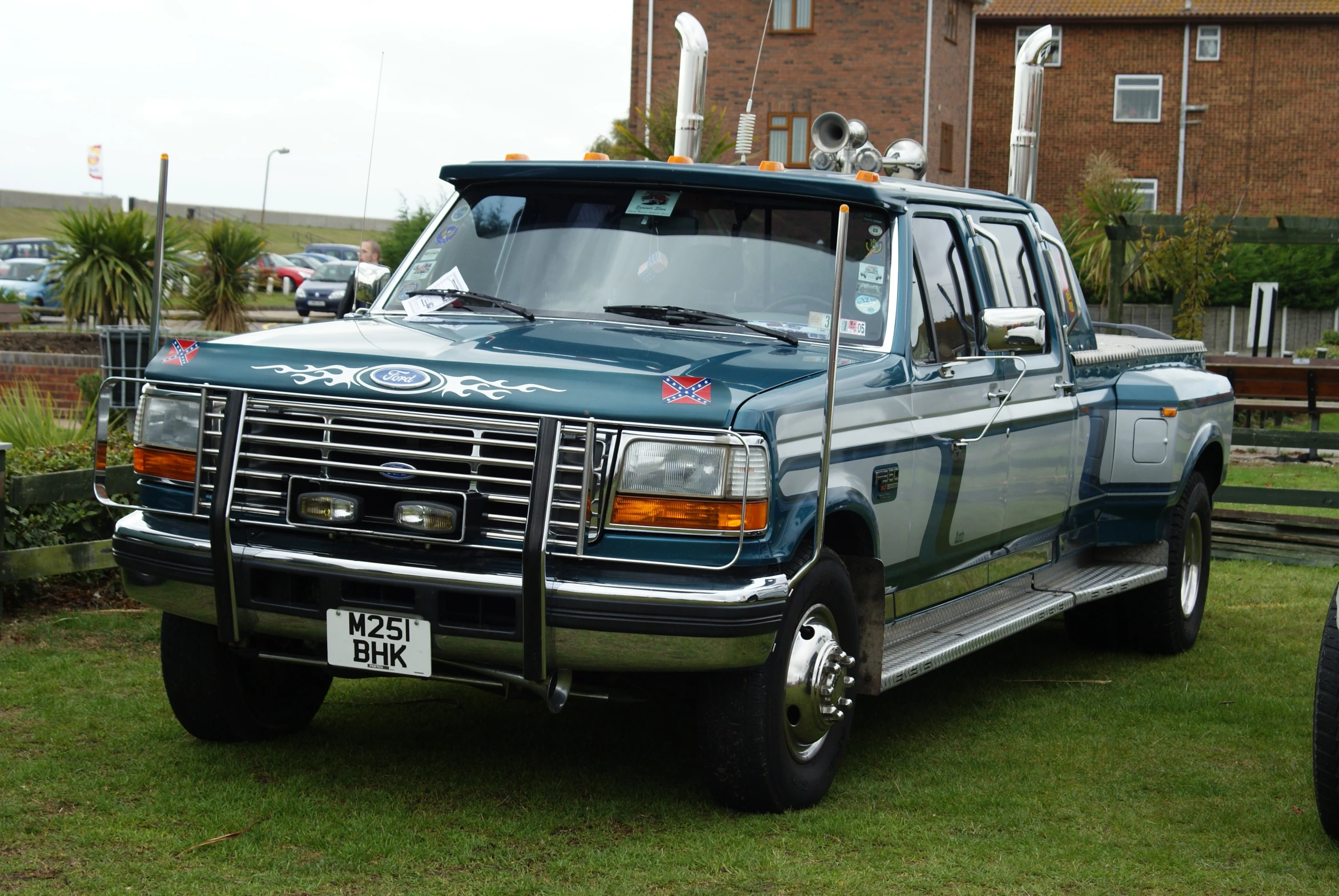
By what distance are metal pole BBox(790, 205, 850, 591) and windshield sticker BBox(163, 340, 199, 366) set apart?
199 centimetres

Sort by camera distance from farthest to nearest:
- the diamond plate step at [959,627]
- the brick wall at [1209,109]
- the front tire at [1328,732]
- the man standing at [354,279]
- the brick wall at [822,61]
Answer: the brick wall at [1209,109] < the brick wall at [822,61] < the man standing at [354,279] < the diamond plate step at [959,627] < the front tire at [1328,732]

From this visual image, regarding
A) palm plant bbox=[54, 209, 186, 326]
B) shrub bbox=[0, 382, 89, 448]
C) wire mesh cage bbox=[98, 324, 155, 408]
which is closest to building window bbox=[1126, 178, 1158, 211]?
palm plant bbox=[54, 209, 186, 326]

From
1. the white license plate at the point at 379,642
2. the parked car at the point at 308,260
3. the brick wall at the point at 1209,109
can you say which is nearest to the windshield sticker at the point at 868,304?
the white license plate at the point at 379,642

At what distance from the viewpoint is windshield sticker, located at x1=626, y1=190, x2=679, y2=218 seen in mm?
5812

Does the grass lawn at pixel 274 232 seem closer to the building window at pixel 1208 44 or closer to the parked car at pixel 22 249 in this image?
the parked car at pixel 22 249

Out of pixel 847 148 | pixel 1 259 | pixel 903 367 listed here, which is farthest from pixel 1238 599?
pixel 1 259

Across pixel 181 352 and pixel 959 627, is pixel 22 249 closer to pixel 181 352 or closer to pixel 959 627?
pixel 181 352

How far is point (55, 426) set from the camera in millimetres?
9023

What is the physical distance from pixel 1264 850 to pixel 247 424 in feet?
11.2

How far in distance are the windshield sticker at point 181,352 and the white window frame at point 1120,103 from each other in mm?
42743

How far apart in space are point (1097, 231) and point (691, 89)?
26.6 m

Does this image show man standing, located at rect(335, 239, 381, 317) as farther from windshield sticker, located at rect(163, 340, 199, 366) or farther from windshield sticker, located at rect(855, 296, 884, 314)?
windshield sticker, located at rect(855, 296, 884, 314)

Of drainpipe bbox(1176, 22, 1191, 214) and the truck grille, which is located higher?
drainpipe bbox(1176, 22, 1191, 214)

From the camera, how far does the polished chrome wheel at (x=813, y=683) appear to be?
498cm
